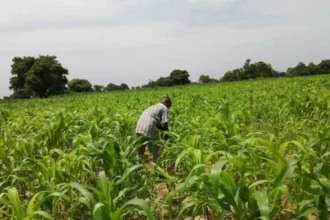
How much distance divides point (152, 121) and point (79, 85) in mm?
58118

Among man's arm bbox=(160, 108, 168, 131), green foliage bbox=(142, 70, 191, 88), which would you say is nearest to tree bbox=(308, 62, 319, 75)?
green foliage bbox=(142, 70, 191, 88)

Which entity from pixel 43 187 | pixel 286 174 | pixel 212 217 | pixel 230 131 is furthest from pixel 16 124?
pixel 286 174

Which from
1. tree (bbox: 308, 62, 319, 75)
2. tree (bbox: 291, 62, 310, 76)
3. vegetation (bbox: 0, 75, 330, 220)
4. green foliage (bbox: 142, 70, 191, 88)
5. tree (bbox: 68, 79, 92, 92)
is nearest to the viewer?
vegetation (bbox: 0, 75, 330, 220)

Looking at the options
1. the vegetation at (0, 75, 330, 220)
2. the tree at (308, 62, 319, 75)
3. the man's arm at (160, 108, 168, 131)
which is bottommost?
the vegetation at (0, 75, 330, 220)

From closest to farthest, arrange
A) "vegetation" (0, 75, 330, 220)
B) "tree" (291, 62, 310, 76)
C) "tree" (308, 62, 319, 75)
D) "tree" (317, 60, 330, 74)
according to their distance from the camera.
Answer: "vegetation" (0, 75, 330, 220) → "tree" (291, 62, 310, 76) → "tree" (308, 62, 319, 75) → "tree" (317, 60, 330, 74)

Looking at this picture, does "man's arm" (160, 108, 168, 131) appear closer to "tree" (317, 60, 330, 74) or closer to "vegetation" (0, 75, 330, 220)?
"vegetation" (0, 75, 330, 220)

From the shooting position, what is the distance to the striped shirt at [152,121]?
16.7 ft

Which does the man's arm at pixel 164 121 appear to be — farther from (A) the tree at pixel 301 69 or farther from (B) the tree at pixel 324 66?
(B) the tree at pixel 324 66

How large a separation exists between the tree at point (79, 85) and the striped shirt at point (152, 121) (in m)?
57.2

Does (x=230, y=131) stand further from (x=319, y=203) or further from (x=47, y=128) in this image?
(x=47, y=128)

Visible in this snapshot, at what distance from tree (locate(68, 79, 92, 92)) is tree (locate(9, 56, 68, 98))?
14424 mm

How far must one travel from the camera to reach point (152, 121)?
511 cm

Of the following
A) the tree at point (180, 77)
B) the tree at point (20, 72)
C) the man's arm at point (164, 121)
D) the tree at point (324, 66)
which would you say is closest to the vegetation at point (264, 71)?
the tree at point (324, 66)

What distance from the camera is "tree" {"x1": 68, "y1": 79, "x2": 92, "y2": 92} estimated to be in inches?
2392
